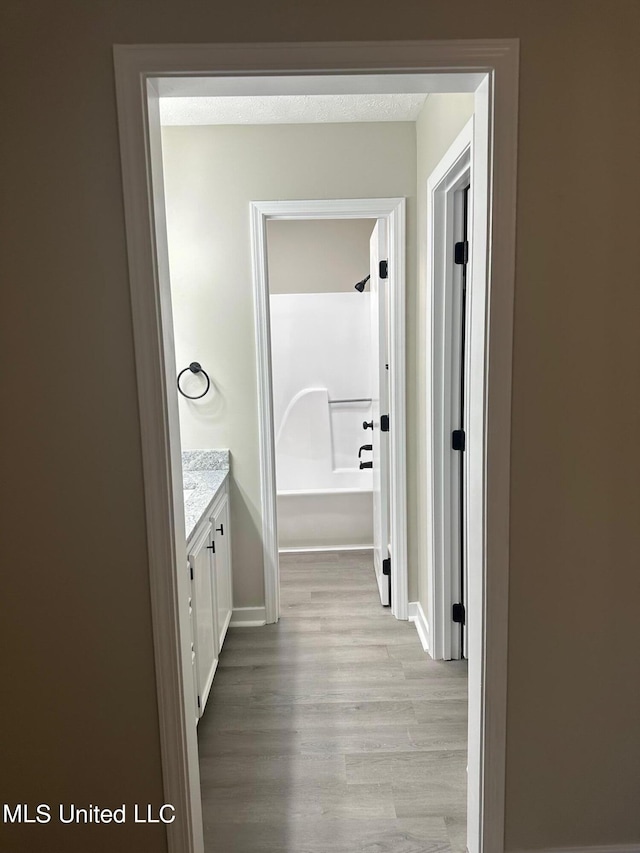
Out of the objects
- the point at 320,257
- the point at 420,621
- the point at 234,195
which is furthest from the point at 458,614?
the point at 320,257

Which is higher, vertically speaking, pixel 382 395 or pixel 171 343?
pixel 171 343

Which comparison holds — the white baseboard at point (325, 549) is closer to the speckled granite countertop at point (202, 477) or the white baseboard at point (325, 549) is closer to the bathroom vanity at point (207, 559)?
the bathroom vanity at point (207, 559)

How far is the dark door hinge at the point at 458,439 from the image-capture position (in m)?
2.63

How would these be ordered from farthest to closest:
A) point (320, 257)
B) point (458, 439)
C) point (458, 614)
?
point (320, 257)
point (458, 614)
point (458, 439)

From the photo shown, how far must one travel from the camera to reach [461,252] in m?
2.53

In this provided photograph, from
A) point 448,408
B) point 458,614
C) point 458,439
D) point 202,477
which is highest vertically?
point 448,408

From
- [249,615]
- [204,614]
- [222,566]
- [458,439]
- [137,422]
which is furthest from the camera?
[249,615]

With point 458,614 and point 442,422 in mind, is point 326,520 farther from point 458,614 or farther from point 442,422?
point 442,422

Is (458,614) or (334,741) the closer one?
(334,741)

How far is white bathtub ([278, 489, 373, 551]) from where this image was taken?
168 inches

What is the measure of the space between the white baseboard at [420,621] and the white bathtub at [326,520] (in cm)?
115

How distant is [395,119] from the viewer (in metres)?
2.90

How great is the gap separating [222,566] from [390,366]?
4.30 ft

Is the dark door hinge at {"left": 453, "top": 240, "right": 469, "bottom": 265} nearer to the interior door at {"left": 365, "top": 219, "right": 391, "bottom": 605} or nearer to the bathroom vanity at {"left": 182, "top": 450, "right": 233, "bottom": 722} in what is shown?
the interior door at {"left": 365, "top": 219, "right": 391, "bottom": 605}
